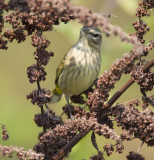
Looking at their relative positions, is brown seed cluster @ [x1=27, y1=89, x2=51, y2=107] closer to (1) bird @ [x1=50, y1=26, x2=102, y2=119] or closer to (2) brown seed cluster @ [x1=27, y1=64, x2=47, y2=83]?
(2) brown seed cluster @ [x1=27, y1=64, x2=47, y2=83]

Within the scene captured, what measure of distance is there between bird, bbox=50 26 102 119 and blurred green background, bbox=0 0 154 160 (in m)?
0.26

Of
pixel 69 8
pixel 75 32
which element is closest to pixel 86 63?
pixel 75 32

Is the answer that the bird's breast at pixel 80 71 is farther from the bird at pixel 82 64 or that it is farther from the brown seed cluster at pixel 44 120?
the brown seed cluster at pixel 44 120

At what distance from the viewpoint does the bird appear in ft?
15.8

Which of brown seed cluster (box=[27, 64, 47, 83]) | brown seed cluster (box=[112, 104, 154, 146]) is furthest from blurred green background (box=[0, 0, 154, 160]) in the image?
brown seed cluster (box=[112, 104, 154, 146])

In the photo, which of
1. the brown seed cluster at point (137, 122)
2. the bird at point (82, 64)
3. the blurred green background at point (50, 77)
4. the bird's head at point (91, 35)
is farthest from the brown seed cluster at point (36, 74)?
the bird's head at point (91, 35)

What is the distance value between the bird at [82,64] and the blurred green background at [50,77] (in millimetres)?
262

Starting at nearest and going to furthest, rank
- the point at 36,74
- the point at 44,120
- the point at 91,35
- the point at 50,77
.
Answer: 1. the point at 36,74
2. the point at 44,120
3. the point at 91,35
4. the point at 50,77

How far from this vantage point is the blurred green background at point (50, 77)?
3861 mm

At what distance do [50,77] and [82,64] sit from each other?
99.0 inches

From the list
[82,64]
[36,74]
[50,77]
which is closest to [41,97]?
[36,74]

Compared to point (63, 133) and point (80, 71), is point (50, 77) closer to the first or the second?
point (80, 71)

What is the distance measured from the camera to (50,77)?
7.36 m

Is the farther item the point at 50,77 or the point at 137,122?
the point at 50,77
